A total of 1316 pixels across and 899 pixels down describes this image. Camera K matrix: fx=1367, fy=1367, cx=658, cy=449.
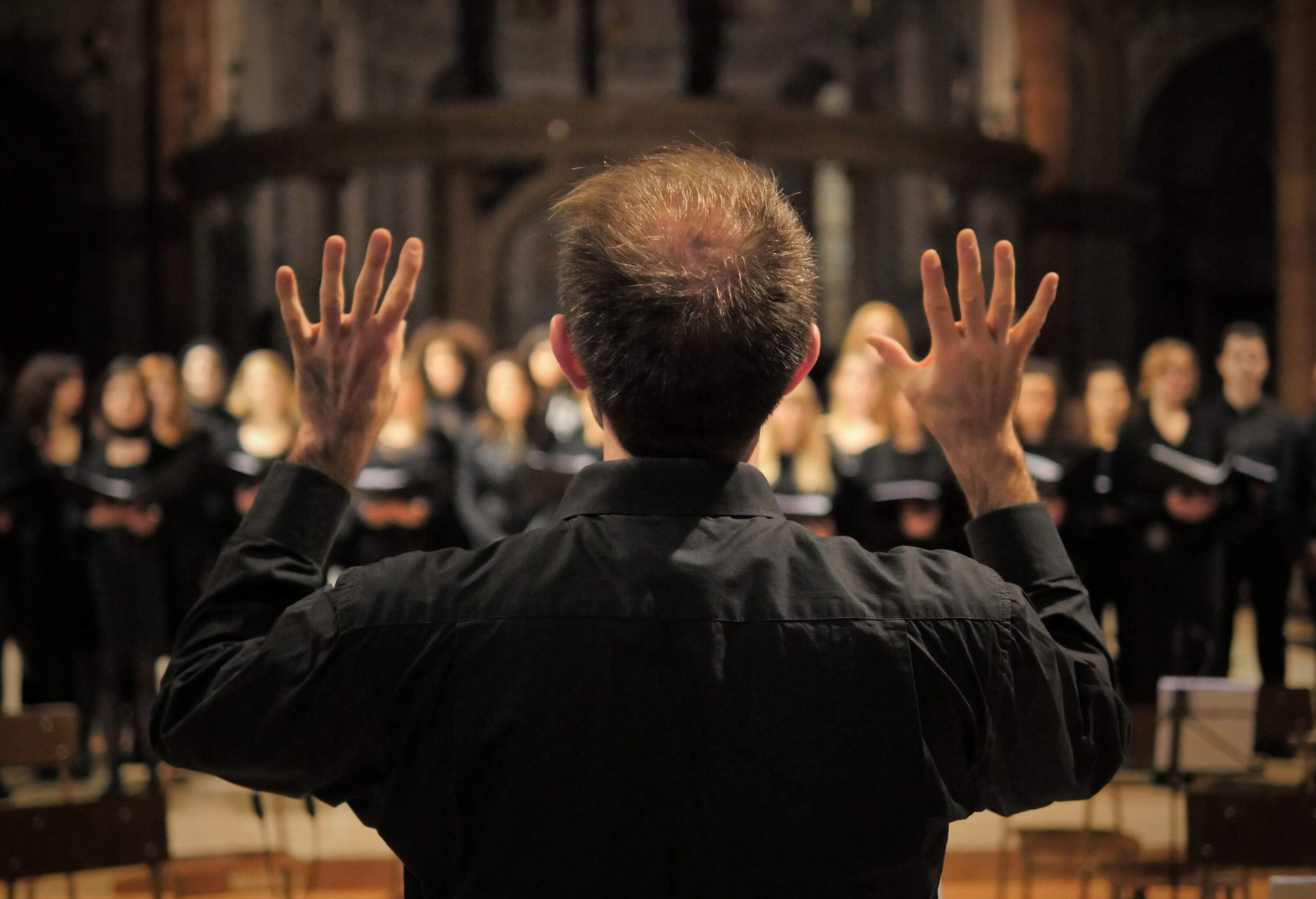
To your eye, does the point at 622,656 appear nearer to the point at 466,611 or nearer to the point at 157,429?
the point at 466,611

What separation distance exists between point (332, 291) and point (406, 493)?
449 centimetres

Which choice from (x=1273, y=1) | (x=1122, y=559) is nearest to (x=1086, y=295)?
(x=1273, y=1)

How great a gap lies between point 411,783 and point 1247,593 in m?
6.79

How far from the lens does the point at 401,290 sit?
4.39 feet

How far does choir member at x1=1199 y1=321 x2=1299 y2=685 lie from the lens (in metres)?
6.11

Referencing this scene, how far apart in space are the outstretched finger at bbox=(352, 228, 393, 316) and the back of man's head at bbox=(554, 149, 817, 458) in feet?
0.58

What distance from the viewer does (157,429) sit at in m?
5.94

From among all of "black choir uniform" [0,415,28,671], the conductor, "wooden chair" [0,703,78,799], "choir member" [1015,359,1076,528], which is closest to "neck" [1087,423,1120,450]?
"choir member" [1015,359,1076,528]

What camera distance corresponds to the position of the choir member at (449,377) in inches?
263

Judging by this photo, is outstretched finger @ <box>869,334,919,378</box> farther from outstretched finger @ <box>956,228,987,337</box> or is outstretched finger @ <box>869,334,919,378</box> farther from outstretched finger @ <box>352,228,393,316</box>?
outstretched finger @ <box>352,228,393,316</box>

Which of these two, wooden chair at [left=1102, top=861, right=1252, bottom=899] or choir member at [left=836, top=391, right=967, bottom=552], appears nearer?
wooden chair at [left=1102, top=861, right=1252, bottom=899]

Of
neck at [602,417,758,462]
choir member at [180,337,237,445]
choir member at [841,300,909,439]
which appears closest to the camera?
neck at [602,417,758,462]

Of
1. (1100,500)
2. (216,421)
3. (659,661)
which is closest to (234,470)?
(216,421)

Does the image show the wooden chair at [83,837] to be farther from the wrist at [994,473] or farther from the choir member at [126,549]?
the wrist at [994,473]
